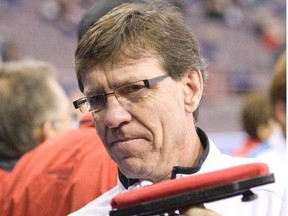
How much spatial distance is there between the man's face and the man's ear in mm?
27

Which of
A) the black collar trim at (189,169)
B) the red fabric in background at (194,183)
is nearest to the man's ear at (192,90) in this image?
the black collar trim at (189,169)

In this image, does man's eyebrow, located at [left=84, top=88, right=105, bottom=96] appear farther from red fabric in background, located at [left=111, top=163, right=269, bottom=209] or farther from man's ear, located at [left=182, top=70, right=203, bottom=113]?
red fabric in background, located at [left=111, top=163, right=269, bottom=209]

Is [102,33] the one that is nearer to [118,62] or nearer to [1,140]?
[118,62]

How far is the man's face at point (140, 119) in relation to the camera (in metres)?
1.84

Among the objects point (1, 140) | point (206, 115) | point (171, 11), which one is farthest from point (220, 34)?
point (171, 11)

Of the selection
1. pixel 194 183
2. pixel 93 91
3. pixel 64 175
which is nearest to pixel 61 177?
pixel 64 175

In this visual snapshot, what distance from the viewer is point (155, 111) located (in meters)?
1.85

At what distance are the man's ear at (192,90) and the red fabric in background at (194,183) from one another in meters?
0.40

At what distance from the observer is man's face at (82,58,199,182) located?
1.84 metres

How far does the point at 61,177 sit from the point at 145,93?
92 cm

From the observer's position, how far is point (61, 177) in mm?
2684

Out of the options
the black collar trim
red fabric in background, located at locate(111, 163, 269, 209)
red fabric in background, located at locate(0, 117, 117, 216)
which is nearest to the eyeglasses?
the black collar trim

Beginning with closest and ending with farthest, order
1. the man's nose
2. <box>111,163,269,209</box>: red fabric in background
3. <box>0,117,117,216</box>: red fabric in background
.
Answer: <box>111,163,269,209</box>: red fabric in background, the man's nose, <box>0,117,117,216</box>: red fabric in background

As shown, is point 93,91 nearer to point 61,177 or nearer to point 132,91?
point 132,91
